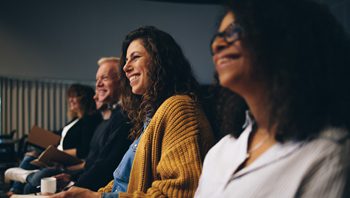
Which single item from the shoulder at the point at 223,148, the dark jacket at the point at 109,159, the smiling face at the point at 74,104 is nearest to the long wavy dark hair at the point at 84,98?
the smiling face at the point at 74,104

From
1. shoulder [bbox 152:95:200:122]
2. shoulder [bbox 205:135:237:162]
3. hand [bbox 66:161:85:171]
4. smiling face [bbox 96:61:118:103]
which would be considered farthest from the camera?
hand [bbox 66:161:85:171]

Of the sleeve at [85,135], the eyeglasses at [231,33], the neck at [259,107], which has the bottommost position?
the sleeve at [85,135]

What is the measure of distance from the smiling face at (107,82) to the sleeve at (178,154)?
120 cm

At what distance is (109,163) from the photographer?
6.22ft

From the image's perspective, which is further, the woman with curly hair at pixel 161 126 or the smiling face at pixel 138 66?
the smiling face at pixel 138 66

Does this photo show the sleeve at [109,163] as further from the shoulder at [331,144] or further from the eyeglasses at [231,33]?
the shoulder at [331,144]

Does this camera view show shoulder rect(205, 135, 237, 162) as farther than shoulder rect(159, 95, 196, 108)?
No

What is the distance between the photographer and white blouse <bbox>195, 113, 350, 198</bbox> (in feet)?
2.51

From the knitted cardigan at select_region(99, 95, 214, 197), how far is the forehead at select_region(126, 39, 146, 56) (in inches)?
12.3

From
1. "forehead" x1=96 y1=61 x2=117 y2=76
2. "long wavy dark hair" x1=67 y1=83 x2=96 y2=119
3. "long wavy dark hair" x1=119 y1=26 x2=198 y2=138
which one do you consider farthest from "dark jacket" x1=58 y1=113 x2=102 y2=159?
"long wavy dark hair" x1=119 y1=26 x2=198 y2=138

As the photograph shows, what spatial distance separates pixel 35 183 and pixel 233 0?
2.35 metres

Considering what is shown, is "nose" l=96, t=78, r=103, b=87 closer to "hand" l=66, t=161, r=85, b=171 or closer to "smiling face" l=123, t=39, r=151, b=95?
"hand" l=66, t=161, r=85, b=171

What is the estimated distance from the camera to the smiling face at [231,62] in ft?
2.83

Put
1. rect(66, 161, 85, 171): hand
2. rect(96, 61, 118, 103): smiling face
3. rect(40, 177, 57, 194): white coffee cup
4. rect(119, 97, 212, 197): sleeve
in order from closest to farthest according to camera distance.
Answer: rect(119, 97, 212, 197): sleeve → rect(40, 177, 57, 194): white coffee cup → rect(96, 61, 118, 103): smiling face → rect(66, 161, 85, 171): hand
